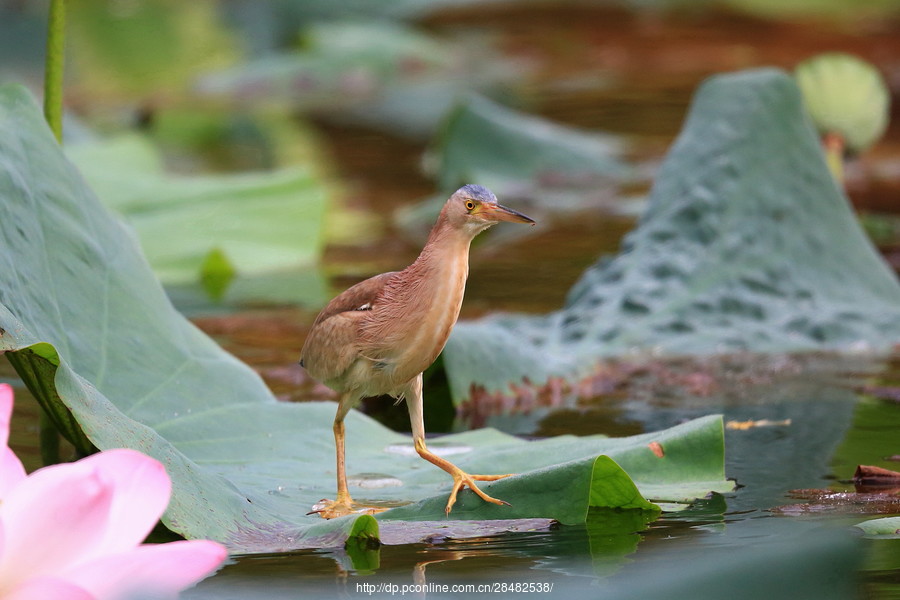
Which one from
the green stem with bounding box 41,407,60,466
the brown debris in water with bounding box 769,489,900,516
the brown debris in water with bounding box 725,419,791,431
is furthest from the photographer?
the brown debris in water with bounding box 725,419,791,431

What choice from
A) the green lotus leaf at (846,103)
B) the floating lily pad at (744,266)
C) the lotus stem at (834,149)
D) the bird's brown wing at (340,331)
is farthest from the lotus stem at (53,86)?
the lotus stem at (834,149)

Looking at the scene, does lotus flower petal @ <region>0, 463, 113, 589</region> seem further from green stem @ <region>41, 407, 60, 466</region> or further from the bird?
green stem @ <region>41, 407, 60, 466</region>

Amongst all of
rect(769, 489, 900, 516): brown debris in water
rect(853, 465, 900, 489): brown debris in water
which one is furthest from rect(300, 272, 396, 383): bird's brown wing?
rect(853, 465, 900, 489): brown debris in water

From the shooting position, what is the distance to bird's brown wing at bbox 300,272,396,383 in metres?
1.80

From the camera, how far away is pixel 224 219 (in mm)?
4215

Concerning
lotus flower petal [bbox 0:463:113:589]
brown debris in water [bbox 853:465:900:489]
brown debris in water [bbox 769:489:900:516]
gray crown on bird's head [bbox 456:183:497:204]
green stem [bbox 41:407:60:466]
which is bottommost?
brown debris in water [bbox 769:489:900:516]

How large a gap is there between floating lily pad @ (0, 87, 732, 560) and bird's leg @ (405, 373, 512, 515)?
20mm

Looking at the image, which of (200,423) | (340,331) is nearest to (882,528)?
(340,331)

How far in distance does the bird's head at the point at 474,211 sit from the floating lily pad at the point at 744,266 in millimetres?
1061

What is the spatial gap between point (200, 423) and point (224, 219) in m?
2.27

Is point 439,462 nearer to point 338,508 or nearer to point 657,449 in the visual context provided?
point 338,508

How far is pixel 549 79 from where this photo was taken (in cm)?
859

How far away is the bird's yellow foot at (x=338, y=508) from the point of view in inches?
67.6

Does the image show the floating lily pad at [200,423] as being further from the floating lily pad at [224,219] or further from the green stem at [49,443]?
the floating lily pad at [224,219]
